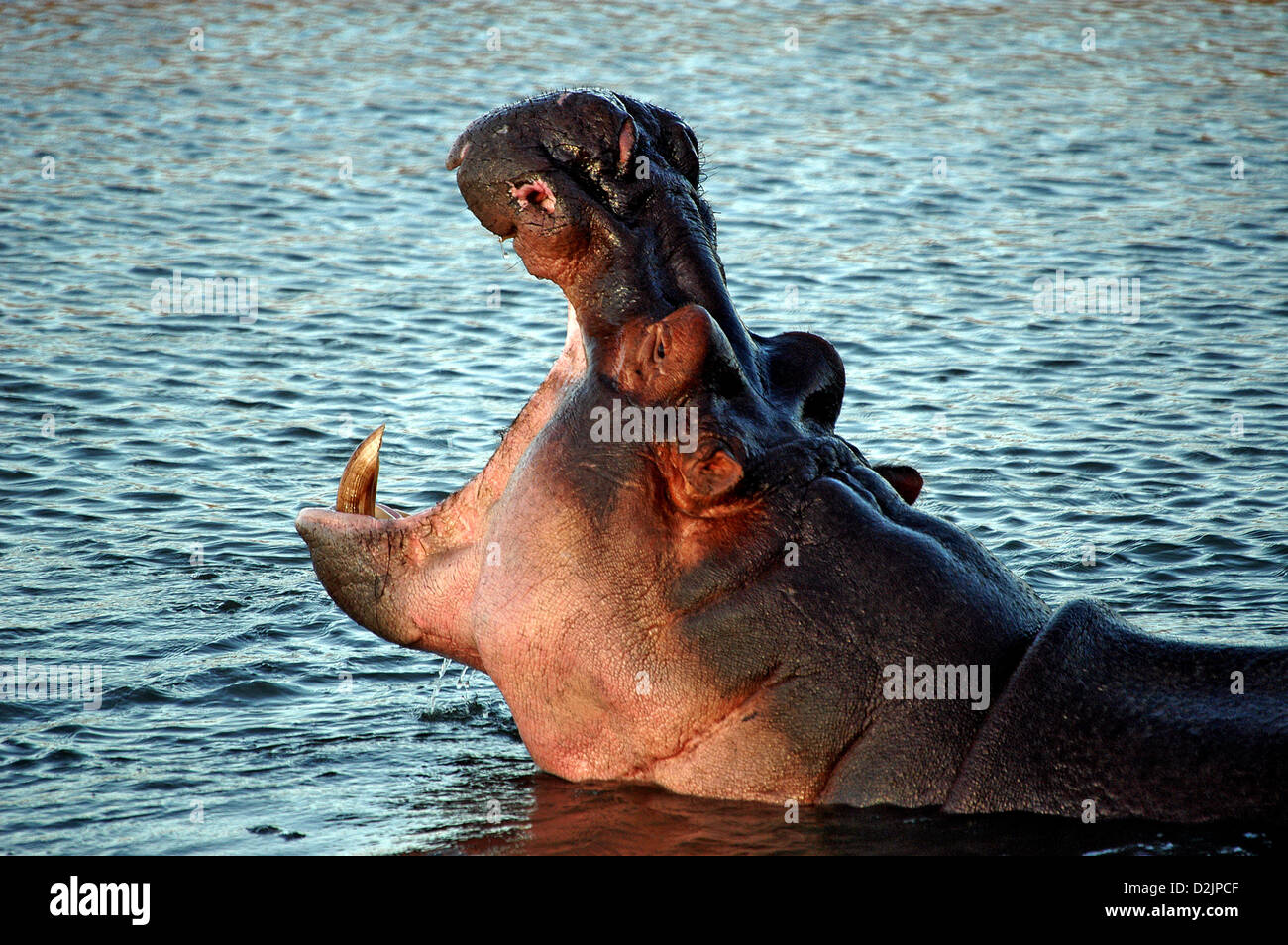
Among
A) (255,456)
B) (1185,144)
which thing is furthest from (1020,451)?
(1185,144)

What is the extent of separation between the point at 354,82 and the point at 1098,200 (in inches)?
377

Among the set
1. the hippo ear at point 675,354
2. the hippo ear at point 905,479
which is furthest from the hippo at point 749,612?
the hippo ear at point 905,479

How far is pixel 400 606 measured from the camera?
5.05 meters

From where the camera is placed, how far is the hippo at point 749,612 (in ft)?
14.3

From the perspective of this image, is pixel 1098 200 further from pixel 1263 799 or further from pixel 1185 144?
pixel 1263 799

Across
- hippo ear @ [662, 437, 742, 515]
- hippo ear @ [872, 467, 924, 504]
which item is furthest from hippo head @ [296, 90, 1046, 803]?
hippo ear @ [872, 467, 924, 504]

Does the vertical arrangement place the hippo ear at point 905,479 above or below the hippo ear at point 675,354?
below

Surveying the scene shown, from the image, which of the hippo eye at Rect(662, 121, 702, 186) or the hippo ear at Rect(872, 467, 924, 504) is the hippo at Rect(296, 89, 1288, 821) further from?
the hippo ear at Rect(872, 467, 924, 504)

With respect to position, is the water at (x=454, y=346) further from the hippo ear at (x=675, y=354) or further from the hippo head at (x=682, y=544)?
the hippo ear at (x=675, y=354)

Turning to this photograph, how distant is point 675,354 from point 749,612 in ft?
2.33

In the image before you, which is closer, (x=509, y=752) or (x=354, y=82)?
(x=509, y=752)

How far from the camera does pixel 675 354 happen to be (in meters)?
4.45

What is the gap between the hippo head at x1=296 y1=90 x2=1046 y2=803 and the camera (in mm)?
4402
